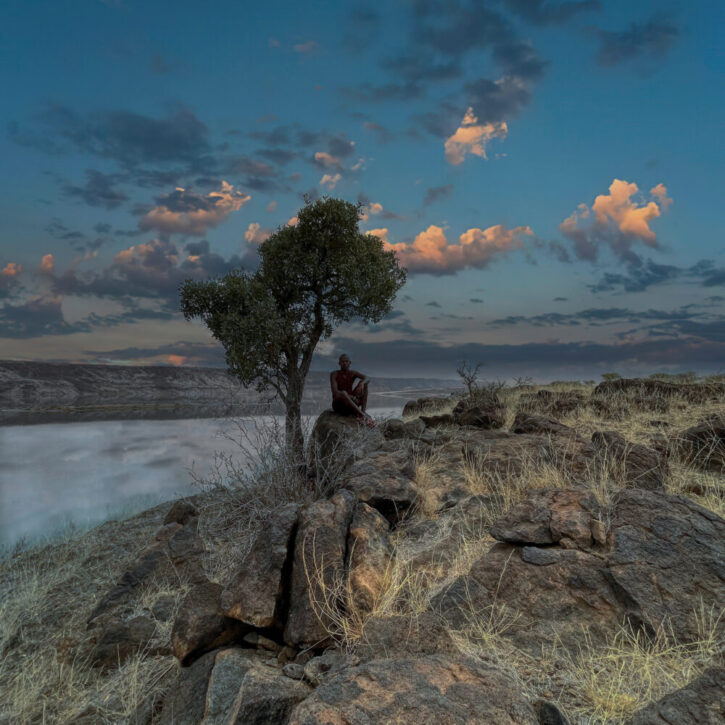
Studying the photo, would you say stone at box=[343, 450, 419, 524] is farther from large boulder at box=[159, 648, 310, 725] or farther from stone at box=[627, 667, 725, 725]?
stone at box=[627, 667, 725, 725]

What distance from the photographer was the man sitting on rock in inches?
580

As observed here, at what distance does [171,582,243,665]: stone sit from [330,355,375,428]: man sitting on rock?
9.49 metres

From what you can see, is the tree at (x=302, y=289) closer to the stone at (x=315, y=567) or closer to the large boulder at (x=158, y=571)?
the large boulder at (x=158, y=571)

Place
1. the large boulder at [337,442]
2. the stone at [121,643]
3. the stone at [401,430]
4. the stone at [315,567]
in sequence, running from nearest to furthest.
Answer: the stone at [315,567] < the stone at [121,643] < the large boulder at [337,442] < the stone at [401,430]

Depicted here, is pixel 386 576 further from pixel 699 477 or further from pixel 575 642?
pixel 699 477

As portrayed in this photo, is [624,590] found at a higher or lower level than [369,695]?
lower

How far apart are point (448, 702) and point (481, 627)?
6.34 feet

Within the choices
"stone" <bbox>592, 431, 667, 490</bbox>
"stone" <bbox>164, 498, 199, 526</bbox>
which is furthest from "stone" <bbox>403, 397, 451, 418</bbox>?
"stone" <bbox>592, 431, 667, 490</bbox>

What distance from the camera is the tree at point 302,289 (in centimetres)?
2027

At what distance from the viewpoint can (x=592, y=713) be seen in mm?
3316

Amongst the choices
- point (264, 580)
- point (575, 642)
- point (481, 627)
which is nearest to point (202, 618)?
point (264, 580)

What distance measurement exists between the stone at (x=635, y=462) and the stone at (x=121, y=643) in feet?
24.7

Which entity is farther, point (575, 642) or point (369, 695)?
point (575, 642)

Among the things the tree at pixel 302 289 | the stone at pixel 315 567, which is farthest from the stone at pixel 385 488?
the tree at pixel 302 289
